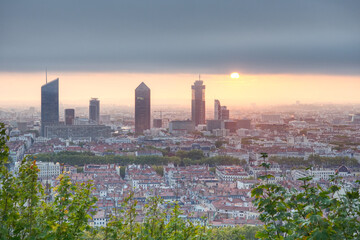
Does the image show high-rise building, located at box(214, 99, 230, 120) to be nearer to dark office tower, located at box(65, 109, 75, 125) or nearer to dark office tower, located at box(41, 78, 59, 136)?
dark office tower, located at box(65, 109, 75, 125)

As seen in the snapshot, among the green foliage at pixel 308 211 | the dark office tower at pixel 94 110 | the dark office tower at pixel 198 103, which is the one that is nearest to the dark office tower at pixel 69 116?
the dark office tower at pixel 94 110

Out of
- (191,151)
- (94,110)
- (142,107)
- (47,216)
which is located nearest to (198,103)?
(142,107)

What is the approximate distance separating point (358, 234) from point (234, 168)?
11.0 metres

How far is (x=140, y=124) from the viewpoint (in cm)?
2773

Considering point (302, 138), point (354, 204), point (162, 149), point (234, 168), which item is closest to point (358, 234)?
point (354, 204)

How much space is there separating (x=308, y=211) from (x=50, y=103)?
975 inches

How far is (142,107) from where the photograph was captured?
28281 millimetres

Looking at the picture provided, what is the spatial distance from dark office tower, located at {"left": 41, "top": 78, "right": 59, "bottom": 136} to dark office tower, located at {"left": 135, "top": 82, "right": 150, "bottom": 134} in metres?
4.88

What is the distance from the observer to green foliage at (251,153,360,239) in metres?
1.54

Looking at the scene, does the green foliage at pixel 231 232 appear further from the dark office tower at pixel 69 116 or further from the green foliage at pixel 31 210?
the dark office tower at pixel 69 116

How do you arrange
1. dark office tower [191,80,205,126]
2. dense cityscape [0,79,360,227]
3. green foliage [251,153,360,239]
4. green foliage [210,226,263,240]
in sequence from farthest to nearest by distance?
dark office tower [191,80,205,126]
dense cityscape [0,79,360,227]
green foliage [210,226,263,240]
green foliage [251,153,360,239]

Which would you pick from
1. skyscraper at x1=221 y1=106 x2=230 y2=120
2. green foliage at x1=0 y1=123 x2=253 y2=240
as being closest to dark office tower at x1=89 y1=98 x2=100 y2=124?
skyscraper at x1=221 y1=106 x2=230 y2=120

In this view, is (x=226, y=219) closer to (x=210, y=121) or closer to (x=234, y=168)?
(x=234, y=168)

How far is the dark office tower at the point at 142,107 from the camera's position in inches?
1096
